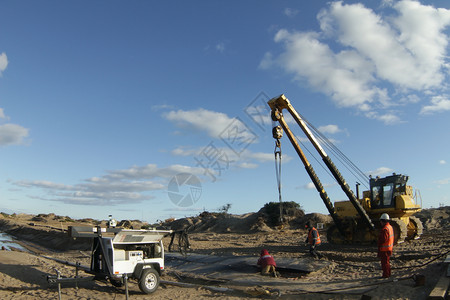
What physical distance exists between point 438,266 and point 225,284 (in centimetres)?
663

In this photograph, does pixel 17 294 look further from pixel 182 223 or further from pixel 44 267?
pixel 182 223

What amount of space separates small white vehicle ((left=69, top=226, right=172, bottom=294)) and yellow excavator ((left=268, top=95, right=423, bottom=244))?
8905 mm

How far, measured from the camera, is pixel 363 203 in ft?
64.1

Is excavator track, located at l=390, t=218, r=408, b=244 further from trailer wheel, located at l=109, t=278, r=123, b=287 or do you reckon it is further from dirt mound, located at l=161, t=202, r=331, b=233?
dirt mound, located at l=161, t=202, r=331, b=233

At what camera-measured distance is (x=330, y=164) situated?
59.8 ft

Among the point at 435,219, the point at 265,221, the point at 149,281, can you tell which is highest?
the point at 435,219

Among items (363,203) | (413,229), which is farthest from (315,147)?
(413,229)

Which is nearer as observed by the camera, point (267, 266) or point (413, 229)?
point (267, 266)

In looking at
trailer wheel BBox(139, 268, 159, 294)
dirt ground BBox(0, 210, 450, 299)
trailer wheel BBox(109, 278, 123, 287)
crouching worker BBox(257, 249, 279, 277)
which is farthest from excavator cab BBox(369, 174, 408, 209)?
trailer wheel BBox(109, 278, 123, 287)

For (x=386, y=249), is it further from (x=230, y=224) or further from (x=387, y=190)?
(x=230, y=224)

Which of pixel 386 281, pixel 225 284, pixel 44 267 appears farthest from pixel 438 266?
pixel 44 267

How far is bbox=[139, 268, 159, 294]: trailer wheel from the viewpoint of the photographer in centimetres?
1042

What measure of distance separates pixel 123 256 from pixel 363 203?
14.2m

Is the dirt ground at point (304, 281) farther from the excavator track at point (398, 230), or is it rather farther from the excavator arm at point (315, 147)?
the excavator arm at point (315, 147)
